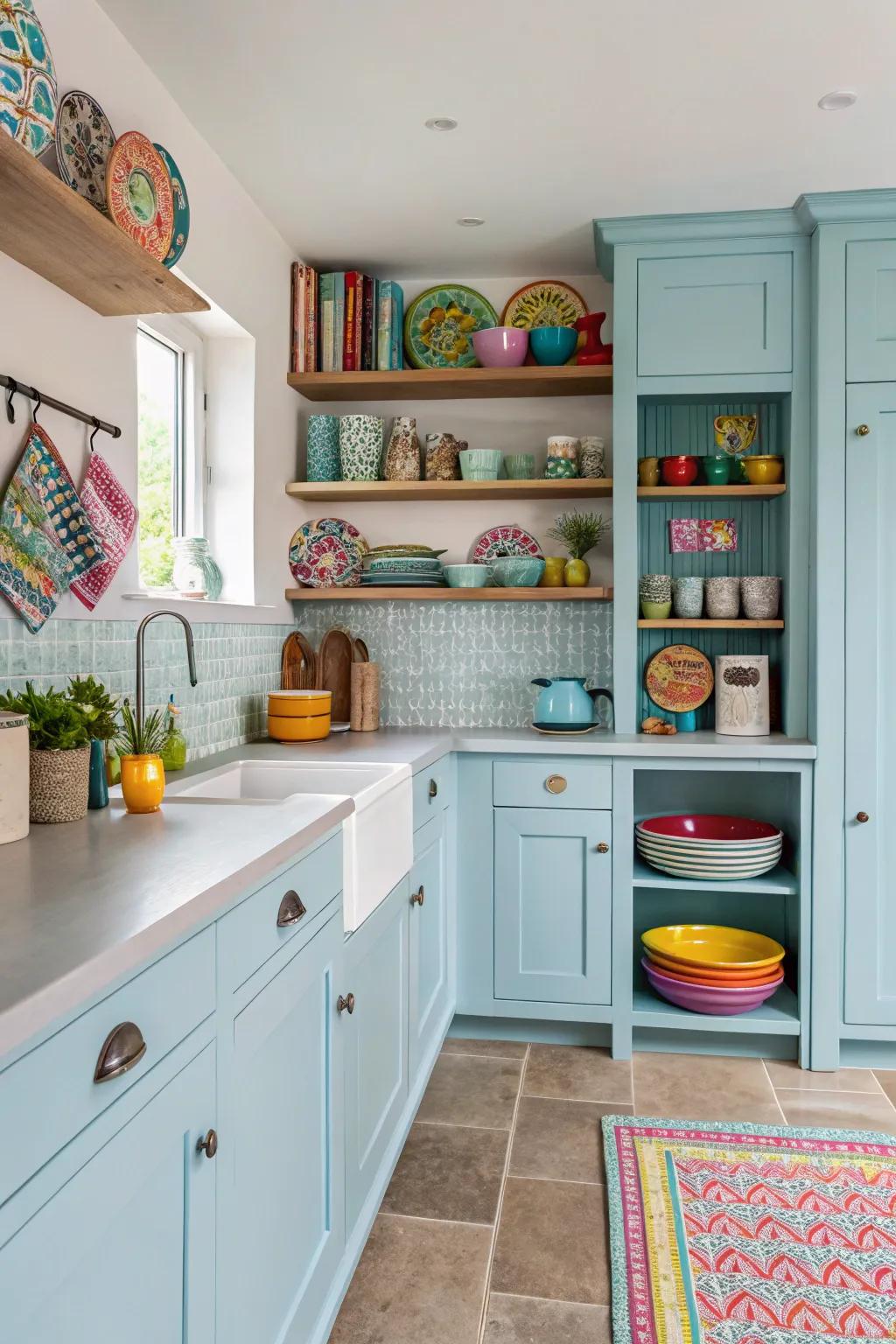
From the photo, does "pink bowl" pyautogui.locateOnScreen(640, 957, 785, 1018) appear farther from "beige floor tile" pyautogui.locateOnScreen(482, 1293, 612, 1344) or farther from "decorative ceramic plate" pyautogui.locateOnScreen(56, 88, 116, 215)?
"decorative ceramic plate" pyautogui.locateOnScreen(56, 88, 116, 215)

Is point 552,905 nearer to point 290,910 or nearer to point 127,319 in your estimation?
point 290,910

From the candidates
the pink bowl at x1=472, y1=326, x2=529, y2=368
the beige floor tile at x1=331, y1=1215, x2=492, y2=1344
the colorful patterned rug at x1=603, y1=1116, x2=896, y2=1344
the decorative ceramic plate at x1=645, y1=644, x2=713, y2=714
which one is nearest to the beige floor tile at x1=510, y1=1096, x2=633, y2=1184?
the colorful patterned rug at x1=603, y1=1116, x2=896, y2=1344

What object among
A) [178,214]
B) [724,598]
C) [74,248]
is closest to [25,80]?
[74,248]

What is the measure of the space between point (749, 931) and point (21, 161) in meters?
2.93

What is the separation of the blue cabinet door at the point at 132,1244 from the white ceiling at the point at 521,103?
6.59ft

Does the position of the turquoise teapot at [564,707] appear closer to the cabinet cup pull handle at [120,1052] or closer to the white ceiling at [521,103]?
the white ceiling at [521,103]

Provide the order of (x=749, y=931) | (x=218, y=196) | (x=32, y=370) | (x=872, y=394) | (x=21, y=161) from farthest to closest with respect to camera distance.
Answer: (x=749, y=931) < (x=872, y=394) < (x=218, y=196) < (x=32, y=370) < (x=21, y=161)

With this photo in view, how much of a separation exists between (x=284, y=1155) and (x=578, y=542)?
2.28m

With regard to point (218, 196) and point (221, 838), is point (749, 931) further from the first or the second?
point (218, 196)

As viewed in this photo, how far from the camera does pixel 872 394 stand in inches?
113

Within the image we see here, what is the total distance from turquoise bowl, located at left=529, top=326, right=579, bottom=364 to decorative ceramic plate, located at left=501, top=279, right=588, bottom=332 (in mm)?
198

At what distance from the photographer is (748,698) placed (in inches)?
121

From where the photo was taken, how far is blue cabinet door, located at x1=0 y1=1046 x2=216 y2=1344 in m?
0.77

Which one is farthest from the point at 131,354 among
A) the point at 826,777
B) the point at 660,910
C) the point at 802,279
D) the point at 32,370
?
the point at 660,910
